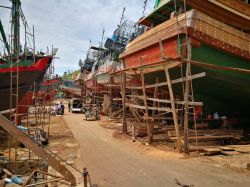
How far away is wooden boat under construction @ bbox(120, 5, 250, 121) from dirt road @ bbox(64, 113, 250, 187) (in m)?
2.99

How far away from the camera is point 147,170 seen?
276 inches

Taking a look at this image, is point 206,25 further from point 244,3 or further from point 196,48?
point 244,3

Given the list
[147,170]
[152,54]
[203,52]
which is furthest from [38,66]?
[147,170]

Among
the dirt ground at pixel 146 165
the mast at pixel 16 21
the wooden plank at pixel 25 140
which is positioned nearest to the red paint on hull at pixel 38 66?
the mast at pixel 16 21

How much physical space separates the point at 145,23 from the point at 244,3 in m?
4.62

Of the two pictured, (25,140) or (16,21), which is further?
(16,21)

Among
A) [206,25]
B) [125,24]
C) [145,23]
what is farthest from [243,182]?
[125,24]

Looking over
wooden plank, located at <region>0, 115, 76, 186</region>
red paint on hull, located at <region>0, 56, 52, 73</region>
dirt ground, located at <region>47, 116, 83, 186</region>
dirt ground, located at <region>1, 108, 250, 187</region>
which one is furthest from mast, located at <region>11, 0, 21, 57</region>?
wooden plank, located at <region>0, 115, 76, 186</region>

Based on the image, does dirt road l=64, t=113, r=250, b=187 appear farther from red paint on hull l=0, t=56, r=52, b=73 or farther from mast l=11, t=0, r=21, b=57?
mast l=11, t=0, r=21, b=57

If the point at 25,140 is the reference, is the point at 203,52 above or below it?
above

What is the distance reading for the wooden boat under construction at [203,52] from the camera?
9.36 m

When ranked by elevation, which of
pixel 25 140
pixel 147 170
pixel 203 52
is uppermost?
pixel 203 52

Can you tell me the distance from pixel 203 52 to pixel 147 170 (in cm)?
486

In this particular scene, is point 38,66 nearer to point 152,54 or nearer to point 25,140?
point 152,54
